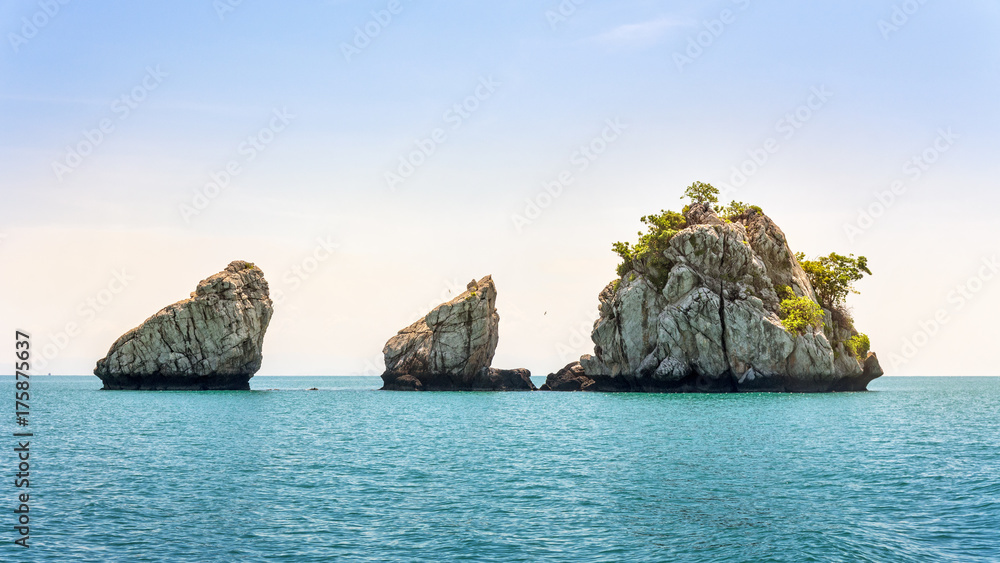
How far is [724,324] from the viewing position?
91250mm

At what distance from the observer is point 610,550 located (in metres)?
21.5

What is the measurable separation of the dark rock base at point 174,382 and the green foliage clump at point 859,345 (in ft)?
278

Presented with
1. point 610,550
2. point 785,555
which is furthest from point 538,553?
point 785,555

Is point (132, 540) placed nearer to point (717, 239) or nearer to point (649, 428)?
point (649, 428)

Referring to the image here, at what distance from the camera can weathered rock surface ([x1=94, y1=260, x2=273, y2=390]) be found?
106 m

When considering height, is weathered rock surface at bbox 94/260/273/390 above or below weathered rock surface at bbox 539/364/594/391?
above

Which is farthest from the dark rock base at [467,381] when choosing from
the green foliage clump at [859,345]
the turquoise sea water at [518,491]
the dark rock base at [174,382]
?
the turquoise sea water at [518,491]

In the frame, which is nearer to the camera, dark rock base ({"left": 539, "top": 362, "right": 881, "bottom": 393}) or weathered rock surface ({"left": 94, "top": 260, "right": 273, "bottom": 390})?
dark rock base ({"left": 539, "top": 362, "right": 881, "bottom": 393})

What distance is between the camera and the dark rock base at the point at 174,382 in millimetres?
108625

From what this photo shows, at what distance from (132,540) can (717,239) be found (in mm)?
81361

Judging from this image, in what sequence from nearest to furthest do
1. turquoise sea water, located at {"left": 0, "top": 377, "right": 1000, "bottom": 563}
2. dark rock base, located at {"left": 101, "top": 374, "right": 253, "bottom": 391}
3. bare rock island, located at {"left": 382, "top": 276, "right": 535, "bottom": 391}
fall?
turquoise sea water, located at {"left": 0, "top": 377, "right": 1000, "bottom": 563}
dark rock base, located at {"left": 101, "top": 374, "right": 253, "bottom": 391}
bare rock island, located at {"left": 382, "top": 276, "right": 535, "bottom": 391}

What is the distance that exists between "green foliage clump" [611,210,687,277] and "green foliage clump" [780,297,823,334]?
15.6 m

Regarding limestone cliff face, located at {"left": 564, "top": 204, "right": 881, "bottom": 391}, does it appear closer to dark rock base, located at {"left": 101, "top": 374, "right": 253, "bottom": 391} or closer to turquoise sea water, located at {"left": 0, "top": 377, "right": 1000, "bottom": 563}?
turquoise sea water, located at {"left": 0, "top": 377, "right": 1000, "bottom": 563}

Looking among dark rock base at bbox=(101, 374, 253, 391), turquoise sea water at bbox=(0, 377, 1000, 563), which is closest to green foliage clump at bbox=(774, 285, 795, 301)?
turquoise sea water at bbox=(0, 377, 1000, 563)
